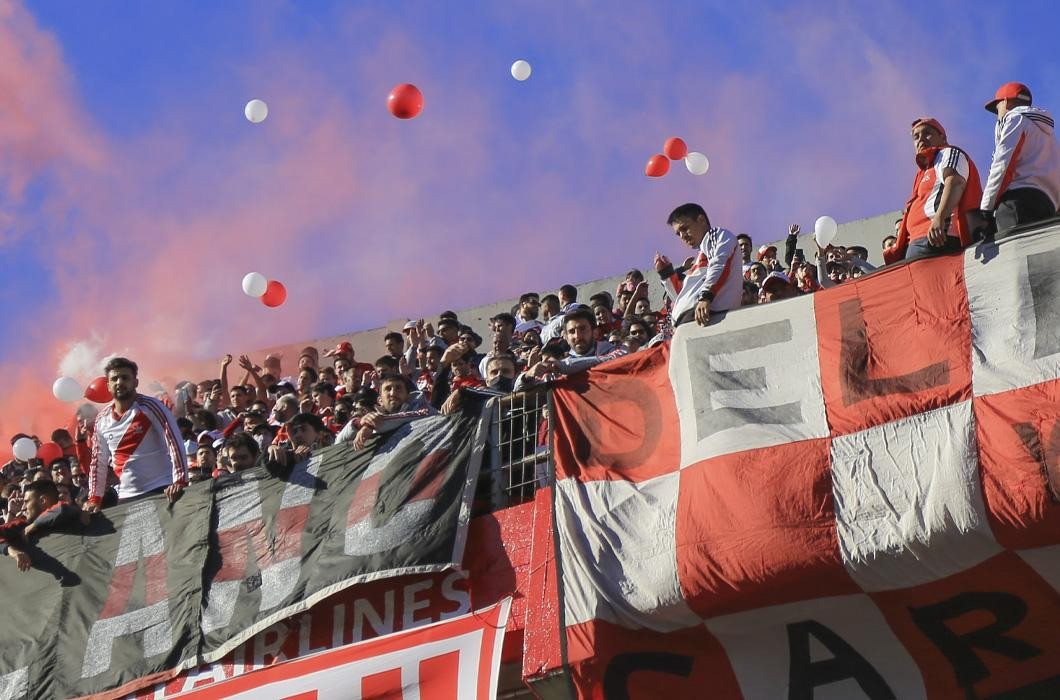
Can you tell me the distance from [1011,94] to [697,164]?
20.3 ft

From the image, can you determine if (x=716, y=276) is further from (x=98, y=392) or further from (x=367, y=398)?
(x=98, y=392)

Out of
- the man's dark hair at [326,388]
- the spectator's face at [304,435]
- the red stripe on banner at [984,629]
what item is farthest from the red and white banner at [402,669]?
the man's dark hair at [326,388]

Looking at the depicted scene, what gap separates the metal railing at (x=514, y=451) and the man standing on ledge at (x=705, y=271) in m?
1.06

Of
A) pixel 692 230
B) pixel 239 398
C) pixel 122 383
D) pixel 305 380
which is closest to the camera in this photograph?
Answer: pixel 692 230

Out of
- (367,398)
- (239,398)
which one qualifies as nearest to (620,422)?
(367,398)

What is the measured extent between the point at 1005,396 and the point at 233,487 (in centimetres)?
554

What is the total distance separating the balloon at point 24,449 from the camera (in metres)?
15.6

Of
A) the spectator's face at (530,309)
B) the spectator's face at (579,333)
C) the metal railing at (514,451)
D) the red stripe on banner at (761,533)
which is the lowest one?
the red stripe on banner at (761,533)

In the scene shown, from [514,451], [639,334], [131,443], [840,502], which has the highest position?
[639,334]

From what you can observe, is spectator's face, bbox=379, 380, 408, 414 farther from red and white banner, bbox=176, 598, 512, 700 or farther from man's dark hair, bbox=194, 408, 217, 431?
man's dark hair, bbox=194, 408, 217, 431

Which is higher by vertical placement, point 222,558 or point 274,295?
point 274,295

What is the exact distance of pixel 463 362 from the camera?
1127 centimetres

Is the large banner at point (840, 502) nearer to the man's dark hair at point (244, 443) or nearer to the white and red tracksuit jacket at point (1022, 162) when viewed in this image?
the white and red tracksuit jacket at point (1022, 162)

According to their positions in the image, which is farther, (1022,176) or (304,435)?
(304,435)
